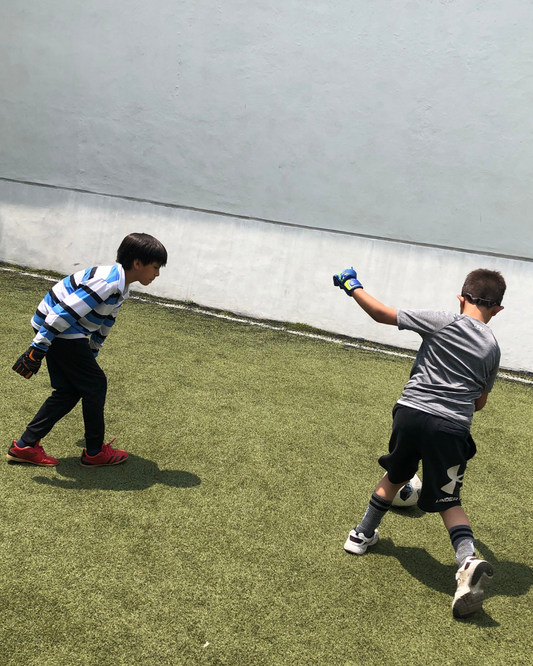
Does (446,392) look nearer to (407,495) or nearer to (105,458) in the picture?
(407,495)

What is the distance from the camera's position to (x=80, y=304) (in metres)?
3.15

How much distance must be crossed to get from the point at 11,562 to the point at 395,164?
6787 millimetres

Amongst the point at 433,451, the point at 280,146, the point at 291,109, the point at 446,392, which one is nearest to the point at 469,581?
the point at 433,451

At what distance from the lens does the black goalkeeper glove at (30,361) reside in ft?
10.1

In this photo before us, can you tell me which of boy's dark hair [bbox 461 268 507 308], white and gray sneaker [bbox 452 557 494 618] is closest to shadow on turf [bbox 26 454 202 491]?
white and gray sneaker [bbox 452 557 494 618]

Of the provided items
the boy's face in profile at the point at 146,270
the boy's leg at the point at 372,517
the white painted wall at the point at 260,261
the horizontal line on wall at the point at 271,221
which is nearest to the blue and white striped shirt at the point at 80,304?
the boy's face in profile at the point at 146,270

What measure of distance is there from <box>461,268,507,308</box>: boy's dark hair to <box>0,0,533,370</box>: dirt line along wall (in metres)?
5.13

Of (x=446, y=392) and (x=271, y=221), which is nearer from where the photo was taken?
(x=446, y=392)

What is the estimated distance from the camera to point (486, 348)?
265 cm

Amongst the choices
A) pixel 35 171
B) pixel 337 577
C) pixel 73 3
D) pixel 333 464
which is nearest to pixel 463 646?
pixel 337 577

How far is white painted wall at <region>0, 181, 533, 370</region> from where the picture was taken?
301 inches

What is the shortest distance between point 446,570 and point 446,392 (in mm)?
996

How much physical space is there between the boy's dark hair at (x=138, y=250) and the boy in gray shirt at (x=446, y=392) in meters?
1.22

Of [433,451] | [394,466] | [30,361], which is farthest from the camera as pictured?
[30,361]
